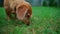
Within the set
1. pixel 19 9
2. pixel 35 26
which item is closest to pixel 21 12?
pixel 19 9

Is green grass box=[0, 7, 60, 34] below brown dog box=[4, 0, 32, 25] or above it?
below

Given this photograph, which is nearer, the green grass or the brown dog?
the green grass

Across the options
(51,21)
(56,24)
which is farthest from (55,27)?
(51,21)

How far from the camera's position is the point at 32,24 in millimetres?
1756

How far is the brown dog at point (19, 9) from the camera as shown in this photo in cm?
172

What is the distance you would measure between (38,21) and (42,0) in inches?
12.0

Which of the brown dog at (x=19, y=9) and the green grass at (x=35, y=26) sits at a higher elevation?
the brown dog at (x=19, y=9)

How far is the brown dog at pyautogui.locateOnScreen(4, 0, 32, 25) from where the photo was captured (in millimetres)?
1724

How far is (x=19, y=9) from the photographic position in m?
1.73

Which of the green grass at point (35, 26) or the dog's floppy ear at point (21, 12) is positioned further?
the dog's floppy ear at point (21, 12)

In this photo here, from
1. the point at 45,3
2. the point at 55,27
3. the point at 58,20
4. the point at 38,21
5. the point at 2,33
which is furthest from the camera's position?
the point at 45,3

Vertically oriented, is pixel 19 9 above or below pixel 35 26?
above

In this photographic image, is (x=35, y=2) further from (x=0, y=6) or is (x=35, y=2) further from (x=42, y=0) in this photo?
(x=0, y=6)

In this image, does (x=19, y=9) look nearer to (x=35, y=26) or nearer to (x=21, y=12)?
(x=21, y=12)
